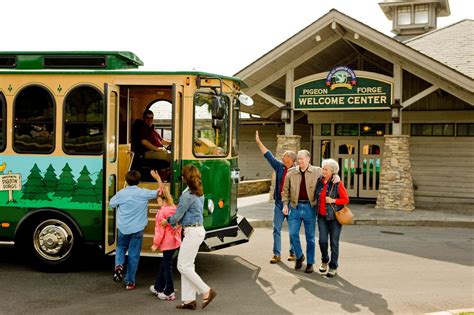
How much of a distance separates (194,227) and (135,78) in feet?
8.90

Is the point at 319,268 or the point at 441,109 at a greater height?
the point at 441,109

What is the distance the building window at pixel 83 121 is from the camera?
824 cm

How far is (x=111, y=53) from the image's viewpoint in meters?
8.35

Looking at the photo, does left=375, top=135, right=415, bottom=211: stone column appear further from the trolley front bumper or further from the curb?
the trolley front bumper

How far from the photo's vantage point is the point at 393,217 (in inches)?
600

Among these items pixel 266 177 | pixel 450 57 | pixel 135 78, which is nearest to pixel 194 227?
pixel 135 78

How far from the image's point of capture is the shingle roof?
18.4 meters

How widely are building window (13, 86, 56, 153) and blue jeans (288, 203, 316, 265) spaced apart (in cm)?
381

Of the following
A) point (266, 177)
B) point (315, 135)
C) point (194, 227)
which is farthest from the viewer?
point (266, 177)

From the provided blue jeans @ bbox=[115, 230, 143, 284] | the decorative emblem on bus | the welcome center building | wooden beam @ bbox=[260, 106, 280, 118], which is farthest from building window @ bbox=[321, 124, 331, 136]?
blue jeans @ bbox=[115, 230, 143, 284]

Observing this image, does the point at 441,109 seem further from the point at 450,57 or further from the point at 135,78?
the point at 135,78

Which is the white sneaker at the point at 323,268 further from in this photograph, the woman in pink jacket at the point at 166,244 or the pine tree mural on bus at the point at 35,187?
the pine tree mural on bus at the point at 35,187

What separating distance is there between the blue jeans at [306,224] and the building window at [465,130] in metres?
11.9

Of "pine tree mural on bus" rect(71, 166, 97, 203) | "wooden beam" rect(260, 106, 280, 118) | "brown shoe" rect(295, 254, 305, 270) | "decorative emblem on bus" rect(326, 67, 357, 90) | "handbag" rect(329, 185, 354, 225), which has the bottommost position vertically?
"brown shoe" rect(295, 254, 305, 270)
